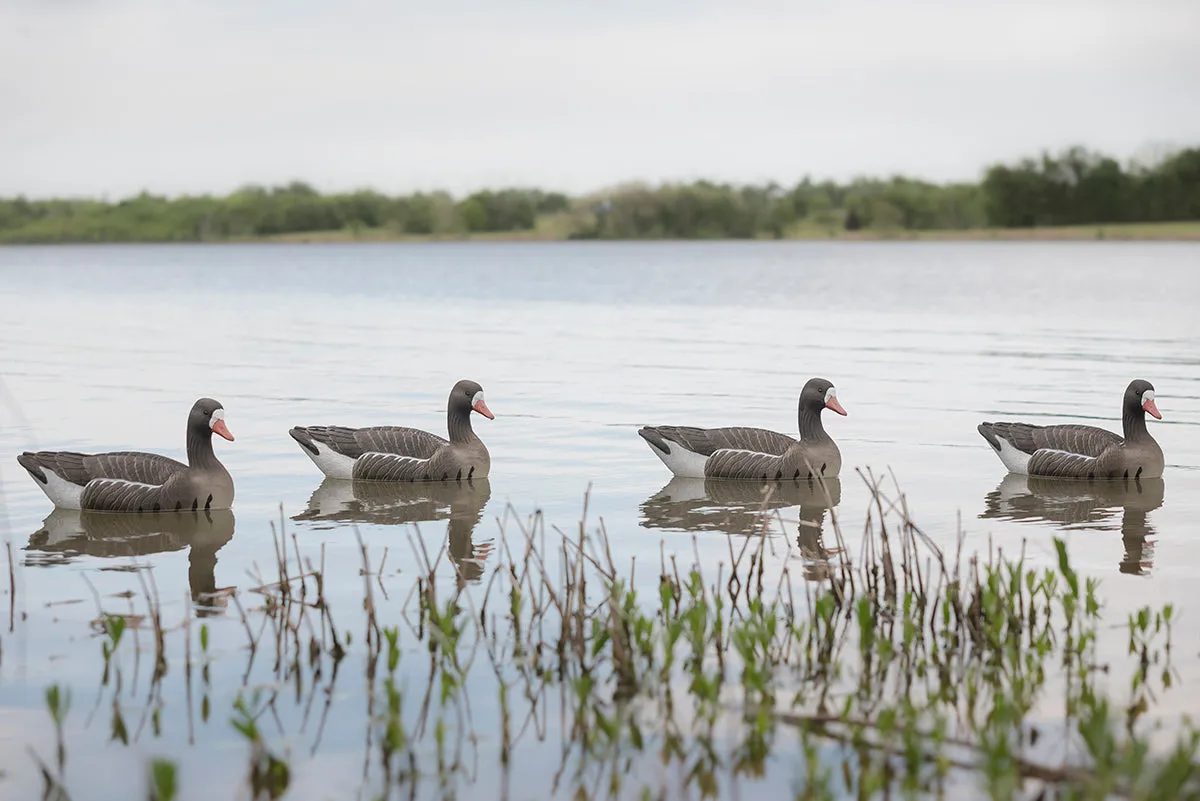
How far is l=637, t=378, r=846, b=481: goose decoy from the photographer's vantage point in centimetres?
1711

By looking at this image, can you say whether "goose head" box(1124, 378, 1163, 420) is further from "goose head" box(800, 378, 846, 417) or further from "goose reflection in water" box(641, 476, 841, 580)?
"goose reflection in water" box(641, 476, 841, 580)

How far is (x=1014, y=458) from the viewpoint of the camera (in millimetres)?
17672

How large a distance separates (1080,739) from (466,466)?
1000 centimetres

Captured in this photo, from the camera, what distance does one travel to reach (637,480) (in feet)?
57.8

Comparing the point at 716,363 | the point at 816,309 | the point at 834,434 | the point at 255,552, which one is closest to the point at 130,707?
the point at 255,552

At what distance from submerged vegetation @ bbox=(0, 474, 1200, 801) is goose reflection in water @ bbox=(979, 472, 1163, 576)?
3.63 metres

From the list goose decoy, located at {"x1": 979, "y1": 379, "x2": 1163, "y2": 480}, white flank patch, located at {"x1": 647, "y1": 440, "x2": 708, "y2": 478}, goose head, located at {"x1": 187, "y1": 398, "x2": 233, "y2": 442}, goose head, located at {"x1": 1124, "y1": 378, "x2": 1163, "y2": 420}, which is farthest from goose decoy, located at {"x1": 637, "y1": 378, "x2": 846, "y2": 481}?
goose head, located at {"x1": 187, "y1": 398, "x2": 233, "y2": 442}

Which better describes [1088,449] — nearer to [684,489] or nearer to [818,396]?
[818,396]

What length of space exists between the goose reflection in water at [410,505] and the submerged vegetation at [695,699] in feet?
10.4

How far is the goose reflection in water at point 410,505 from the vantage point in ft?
46.9

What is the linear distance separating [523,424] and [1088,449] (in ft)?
29.4

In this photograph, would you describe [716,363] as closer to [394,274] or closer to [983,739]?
[983,739]

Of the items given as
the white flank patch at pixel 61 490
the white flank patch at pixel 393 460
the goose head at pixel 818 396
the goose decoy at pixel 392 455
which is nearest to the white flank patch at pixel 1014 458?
the goose head at pixel 818 396

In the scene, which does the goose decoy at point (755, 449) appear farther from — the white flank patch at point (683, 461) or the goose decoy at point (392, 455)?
the goose decoy at point (392, 455)
